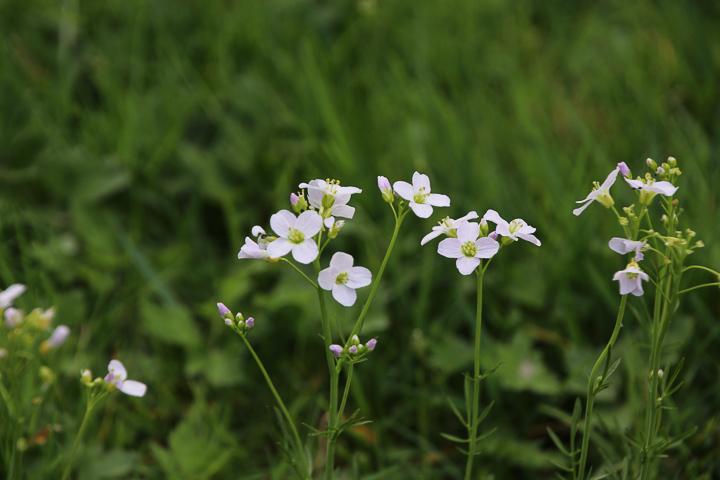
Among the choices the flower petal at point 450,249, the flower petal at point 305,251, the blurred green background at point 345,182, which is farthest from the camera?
the blurred green background at point 345,182

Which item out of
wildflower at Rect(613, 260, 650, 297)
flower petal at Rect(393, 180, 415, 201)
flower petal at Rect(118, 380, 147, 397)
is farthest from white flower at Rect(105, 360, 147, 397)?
wildflower at Rect(613, 260, 650, 297)

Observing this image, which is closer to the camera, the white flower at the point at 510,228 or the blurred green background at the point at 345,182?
the white flower at the point at 510,228

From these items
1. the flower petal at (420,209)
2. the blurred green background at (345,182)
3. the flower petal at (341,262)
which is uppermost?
the flower petal at (420,209)

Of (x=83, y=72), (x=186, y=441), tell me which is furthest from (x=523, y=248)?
(x=83, y=72)

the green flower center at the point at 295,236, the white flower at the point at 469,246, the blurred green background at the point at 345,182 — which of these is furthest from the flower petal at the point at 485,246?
the blurred green background at the point at 345,182

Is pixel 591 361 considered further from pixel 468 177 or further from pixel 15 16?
pixel 15 16

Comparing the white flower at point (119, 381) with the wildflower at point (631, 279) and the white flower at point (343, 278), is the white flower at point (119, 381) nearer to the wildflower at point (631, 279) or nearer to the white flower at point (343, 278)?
the white flower at point (343, 278)

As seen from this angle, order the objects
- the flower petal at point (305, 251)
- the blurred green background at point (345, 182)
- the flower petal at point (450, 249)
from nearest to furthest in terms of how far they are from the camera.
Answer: the flower petal at point (305, 251) → the flower petal at point (450, 249) → the blurred green background at point (345, 182)
